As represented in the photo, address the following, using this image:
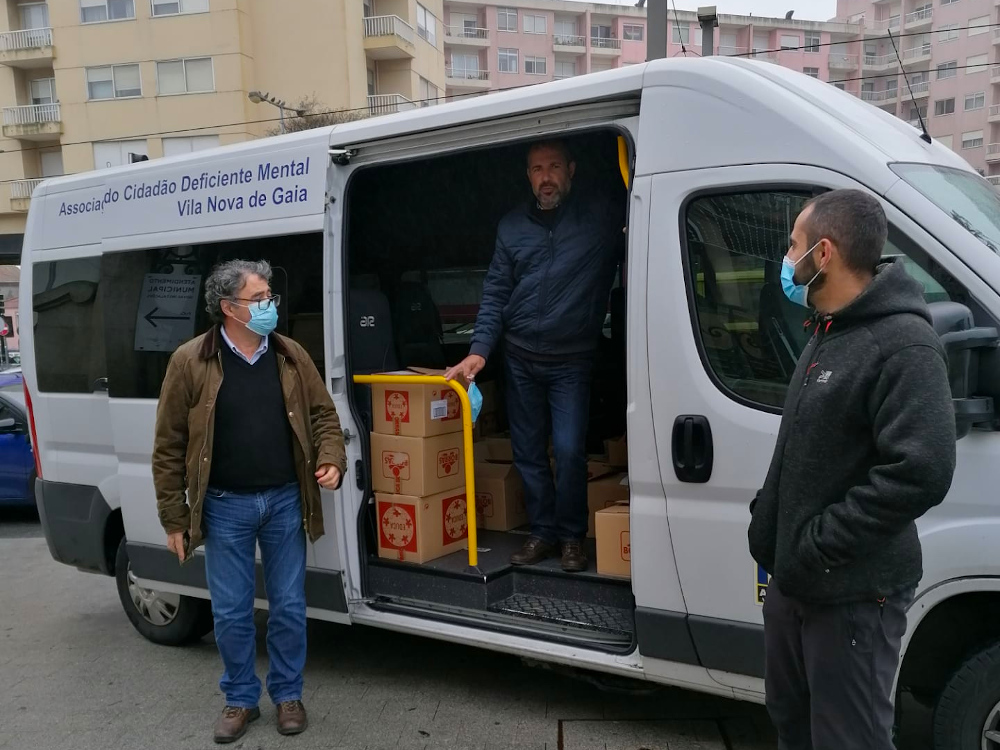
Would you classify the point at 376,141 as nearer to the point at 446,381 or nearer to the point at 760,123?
the point at 446,381

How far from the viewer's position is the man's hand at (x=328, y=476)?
382cm

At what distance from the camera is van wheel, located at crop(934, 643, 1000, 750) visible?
271 cm

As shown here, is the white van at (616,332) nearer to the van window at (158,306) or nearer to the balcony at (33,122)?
the van window at (158,306)

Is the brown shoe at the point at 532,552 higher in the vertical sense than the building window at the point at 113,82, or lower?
lower

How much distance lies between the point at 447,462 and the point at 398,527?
40 cm

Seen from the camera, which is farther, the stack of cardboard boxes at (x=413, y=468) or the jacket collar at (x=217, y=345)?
the stack of cardboard boxes at (x=413, y=468)

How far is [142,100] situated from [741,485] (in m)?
33.8

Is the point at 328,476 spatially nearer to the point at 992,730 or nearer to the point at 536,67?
the point at 992,730

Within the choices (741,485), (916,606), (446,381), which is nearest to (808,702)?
(916,606)

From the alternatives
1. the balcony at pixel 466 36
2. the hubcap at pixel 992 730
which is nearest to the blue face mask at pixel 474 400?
the hubcap at pixel 992 730

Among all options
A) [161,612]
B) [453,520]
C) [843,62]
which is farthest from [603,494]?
[843,62]

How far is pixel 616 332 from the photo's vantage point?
5117mm

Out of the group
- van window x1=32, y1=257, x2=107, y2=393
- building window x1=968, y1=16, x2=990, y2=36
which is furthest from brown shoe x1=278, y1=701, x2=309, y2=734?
building window x1=968, y1=16, x2=990, y2=36

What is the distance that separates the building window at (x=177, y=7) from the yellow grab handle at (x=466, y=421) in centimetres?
3154
